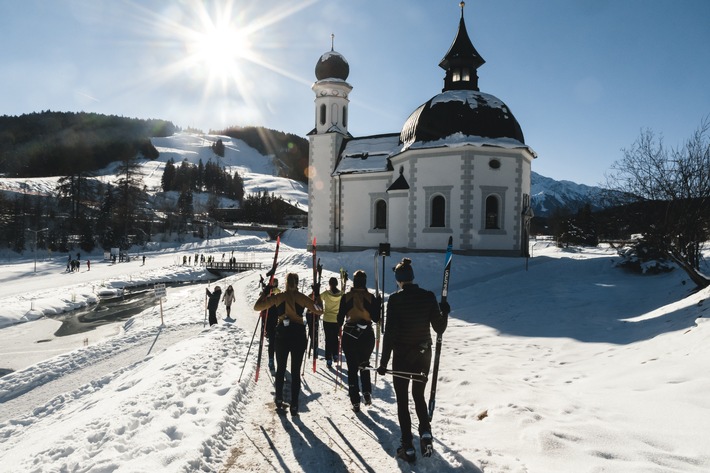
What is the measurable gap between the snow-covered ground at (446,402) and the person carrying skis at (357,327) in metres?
0.58

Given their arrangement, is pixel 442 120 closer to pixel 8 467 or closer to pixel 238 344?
pixel 238 344

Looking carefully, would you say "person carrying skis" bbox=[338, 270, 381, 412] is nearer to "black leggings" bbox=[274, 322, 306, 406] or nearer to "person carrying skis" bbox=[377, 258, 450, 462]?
"black leggings" bbox=[274, 322, 306, 406]

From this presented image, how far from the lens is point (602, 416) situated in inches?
211

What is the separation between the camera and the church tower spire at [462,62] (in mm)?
30406

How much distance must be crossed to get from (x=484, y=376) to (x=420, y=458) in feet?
11.7

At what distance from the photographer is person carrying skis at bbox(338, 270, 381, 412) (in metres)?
6.18

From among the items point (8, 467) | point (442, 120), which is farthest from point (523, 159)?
point (8, 467)

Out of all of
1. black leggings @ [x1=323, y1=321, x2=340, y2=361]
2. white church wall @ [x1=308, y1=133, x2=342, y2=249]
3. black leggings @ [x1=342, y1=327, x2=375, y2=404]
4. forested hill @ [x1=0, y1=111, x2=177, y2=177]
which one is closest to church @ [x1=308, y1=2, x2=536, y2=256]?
white church wall @ [x1=308, y1=133, x2=342, y2=249]

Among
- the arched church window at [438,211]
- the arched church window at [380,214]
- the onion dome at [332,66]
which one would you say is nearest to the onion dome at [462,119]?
the arched church window at [438,211]

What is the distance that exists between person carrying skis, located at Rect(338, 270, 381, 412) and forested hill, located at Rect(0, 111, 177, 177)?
403 feet

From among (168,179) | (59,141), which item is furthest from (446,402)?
(59,141)

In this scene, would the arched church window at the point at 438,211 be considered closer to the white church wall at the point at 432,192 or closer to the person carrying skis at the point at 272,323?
the white church wall at the point at 432,192

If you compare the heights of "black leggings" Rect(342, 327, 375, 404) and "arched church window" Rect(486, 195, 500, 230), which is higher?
"arched church window" Rect(486, 195, 500, 230)

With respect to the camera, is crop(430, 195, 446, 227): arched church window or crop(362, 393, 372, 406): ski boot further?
crop(430, 195, 446, 227): arched church window
